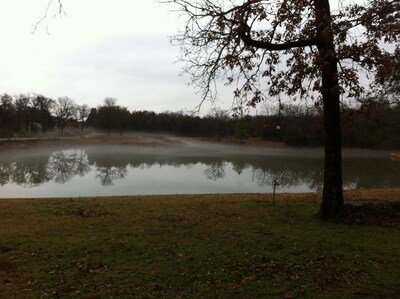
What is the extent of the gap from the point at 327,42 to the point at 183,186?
15168 mm

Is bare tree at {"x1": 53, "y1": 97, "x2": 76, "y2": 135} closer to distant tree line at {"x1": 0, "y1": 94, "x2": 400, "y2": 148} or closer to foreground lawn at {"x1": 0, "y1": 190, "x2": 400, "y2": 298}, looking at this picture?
distant tree line at {"x1": 0, "y1": 94, "x2": 400, "y2": 148}

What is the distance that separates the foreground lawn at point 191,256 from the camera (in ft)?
16.3

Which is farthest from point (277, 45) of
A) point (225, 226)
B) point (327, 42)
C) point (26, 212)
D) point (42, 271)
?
point (26, 212)

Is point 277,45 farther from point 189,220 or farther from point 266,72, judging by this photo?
point 189,220

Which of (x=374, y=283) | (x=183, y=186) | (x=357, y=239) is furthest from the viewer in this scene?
(x=183, y=186)

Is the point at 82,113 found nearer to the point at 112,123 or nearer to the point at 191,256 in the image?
the point at 112,123

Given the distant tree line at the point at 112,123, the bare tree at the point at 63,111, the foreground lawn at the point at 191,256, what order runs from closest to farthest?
1. the foreground lawn at the point at 191,256
2. the distant tree line at the point at 112,123
3. the bare tree at the point at 63,111

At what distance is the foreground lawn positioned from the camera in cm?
496

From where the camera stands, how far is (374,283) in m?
5.20

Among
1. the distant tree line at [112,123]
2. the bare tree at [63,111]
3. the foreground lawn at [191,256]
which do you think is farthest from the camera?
the bare tree at [63,111]

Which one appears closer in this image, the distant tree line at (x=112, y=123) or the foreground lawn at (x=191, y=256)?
the foreground lawn at (x=191, y=256)

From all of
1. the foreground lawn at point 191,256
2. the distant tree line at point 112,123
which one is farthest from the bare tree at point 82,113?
the foreground lawn at point 191,256

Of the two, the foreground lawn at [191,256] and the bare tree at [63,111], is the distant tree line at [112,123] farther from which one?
the foreground lawn at [191,256]

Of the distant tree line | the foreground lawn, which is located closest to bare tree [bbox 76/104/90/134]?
the distant tree line
